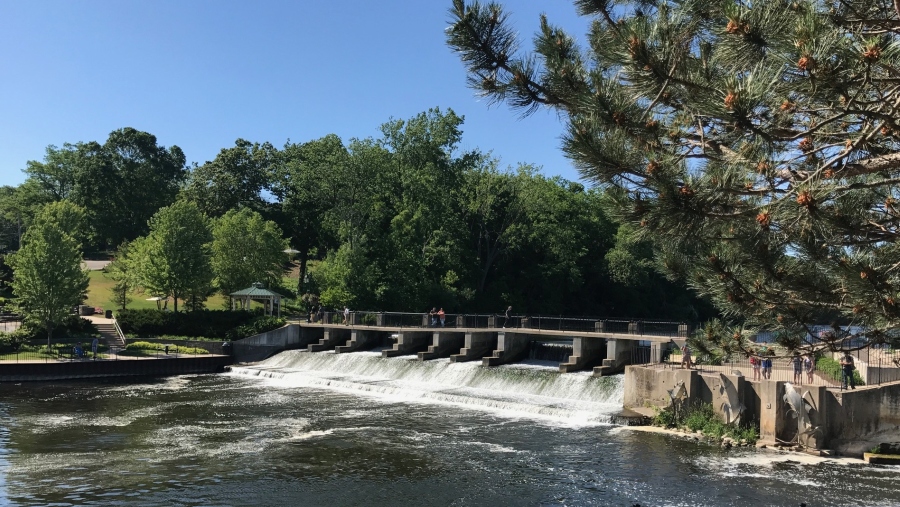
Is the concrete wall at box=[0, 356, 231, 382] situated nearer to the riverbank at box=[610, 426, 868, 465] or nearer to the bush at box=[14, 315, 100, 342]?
the bush at box=[14, 315, 100, 342]

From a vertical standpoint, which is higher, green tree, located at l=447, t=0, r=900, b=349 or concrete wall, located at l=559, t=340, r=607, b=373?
green tree, located at l=447, t=0, r=900, b=349

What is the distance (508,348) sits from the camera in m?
39.7

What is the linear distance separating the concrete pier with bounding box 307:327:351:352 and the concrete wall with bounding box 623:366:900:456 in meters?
28.0

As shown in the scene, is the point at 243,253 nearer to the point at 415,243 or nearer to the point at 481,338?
the point at 415,243

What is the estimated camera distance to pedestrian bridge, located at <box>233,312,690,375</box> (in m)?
35.0

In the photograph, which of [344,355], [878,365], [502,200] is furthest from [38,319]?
[878,365]

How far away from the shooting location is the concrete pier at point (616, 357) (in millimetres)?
33938

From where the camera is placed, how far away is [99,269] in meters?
76.7

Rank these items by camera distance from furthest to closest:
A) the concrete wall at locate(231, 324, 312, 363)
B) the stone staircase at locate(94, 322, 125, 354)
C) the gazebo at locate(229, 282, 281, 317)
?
the gazebo at locate(229, 282, 281, 317)
the concrete wall at locate(231, 324, 312, 363)
the stone staircase at locate(94, 322, 125, 354)

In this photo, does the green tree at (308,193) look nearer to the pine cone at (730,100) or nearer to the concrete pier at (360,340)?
the concrete pier at (360,340)

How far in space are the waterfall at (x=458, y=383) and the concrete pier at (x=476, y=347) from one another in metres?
0.98

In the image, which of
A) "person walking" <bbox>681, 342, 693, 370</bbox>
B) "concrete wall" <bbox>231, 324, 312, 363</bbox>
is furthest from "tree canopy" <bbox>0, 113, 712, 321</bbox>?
"person walking" <bbox>681, 342, 693, 370</bbox>

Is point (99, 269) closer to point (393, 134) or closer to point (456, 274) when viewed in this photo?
point (393, 134)

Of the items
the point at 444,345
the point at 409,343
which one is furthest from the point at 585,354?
the point at 409,343
